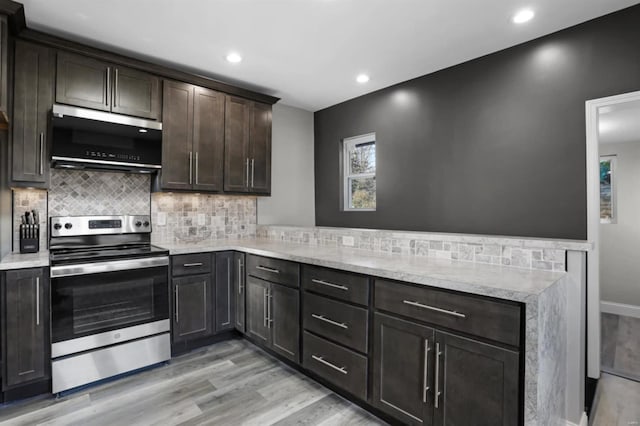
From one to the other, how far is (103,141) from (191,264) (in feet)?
3.92

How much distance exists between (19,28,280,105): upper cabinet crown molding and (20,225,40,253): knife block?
1.36 metres

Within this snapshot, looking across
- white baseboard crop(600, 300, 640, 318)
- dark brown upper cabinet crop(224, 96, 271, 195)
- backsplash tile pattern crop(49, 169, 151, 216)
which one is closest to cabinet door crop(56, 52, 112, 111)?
→ backsplash tile pattern crop(49, 169, 151, 216)

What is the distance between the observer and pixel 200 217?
3521 mm

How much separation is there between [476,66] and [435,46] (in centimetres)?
50

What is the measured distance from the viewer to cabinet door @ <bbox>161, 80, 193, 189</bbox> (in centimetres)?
295

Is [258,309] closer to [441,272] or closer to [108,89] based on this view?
[441,272]

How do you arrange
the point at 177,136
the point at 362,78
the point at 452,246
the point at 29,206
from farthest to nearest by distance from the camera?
the point at 362,78
the point at 177,136
the point at 29,206
the point at 452,246

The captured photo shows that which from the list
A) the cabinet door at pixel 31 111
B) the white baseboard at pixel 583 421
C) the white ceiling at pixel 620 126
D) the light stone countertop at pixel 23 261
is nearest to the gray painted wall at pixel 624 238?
the white ceiling at pixel 620 126

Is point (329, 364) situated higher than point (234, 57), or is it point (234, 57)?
point (234, 57)

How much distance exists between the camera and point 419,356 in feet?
5.61

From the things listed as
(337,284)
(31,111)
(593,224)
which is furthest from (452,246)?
(31,111)

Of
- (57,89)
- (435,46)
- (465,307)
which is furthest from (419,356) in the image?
(57,89)

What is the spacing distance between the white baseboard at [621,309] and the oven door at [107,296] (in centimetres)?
523

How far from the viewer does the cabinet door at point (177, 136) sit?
2.95 metres
